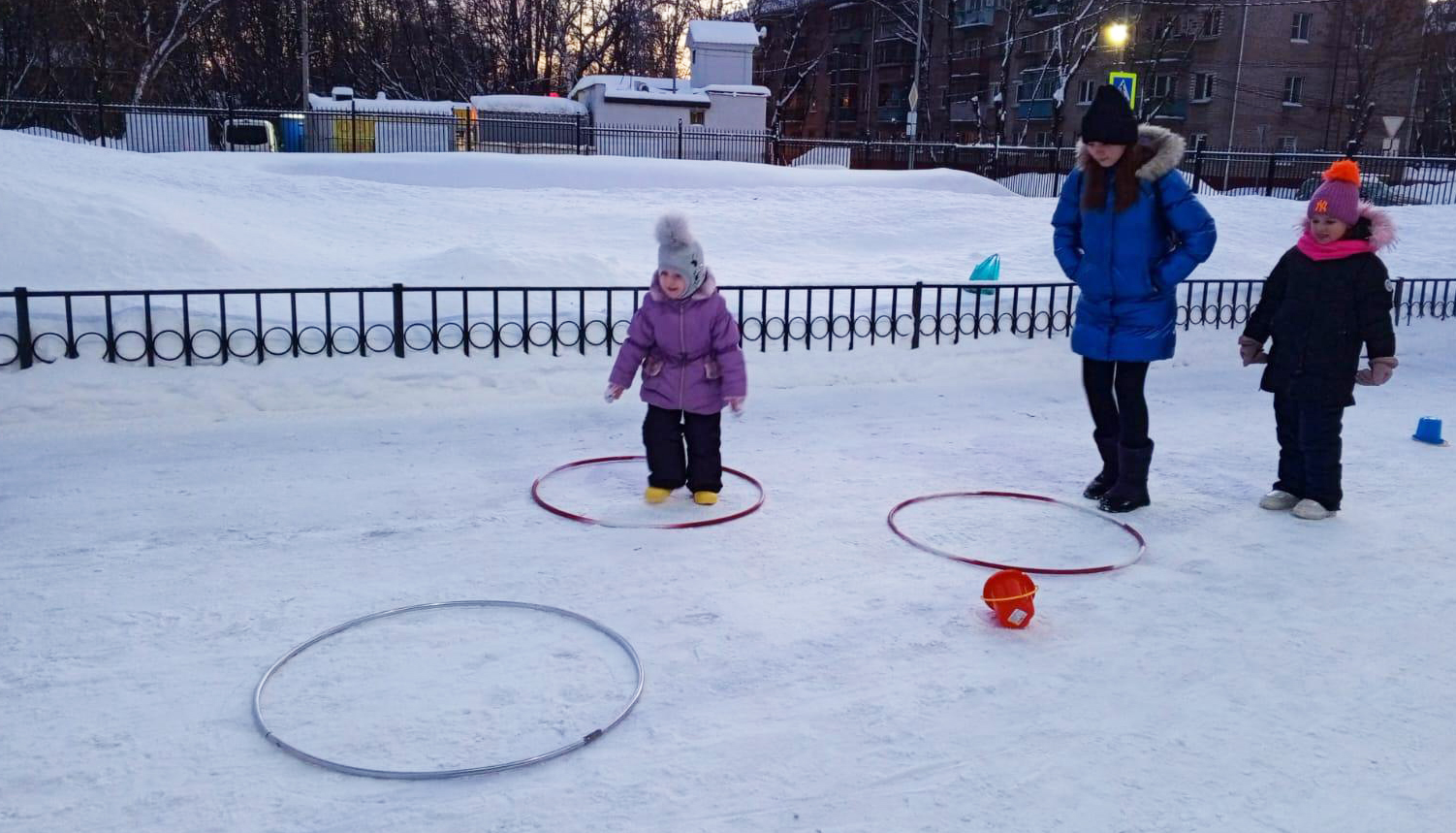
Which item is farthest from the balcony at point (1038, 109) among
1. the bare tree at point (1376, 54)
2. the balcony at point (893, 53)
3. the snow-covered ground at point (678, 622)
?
the snow-covered ground at point (678, 622)

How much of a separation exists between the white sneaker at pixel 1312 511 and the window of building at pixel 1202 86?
1645 inches

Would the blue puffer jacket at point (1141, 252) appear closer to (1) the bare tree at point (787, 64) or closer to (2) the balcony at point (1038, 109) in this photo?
(2) the balcony at point (1038, 109)

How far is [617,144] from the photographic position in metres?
24.6

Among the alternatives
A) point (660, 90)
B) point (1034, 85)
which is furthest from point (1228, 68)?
point (660, 90)

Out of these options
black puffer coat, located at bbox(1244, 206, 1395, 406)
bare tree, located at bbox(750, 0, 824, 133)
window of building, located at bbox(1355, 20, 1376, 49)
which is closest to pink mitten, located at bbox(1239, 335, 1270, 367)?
black puffer coat, located at bbox(1244, 206, 1395, 406)

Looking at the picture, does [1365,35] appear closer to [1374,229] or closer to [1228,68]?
[1228,68]

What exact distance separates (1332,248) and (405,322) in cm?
624

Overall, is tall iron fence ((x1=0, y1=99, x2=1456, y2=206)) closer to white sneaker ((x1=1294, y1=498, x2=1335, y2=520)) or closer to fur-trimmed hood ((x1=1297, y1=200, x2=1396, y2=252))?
fur-trimmed hood ((x1=1297, y1=200, x2=1396, y2=252))

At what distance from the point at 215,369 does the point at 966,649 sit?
5.71m

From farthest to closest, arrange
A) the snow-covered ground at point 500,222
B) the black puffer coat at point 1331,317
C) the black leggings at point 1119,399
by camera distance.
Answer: the snow-covered ground at point 500,222, the black leggings at point 1119,399, the black puffer coat at point 1331,317

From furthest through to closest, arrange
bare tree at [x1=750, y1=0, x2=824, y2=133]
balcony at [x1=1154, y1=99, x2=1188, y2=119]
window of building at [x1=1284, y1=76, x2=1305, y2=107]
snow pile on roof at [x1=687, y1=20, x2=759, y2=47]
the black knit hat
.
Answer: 1. bare tree at [x1=750, y1=0, x2=824, y2=133]
2. balcony at [x1=1154, y1=99, x2=1188, y2=119]
3. window of building at [x1=1284, y1=76, x2=1305, y2=107]
4. snow pile on roof at [x1=687, y1=20, x2=759, y2=47]
5. the black knit hat

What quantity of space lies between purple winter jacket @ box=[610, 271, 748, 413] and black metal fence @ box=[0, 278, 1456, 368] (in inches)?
95.4

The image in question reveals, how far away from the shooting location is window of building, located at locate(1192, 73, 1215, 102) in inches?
1630

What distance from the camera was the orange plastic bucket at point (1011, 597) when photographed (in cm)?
388
